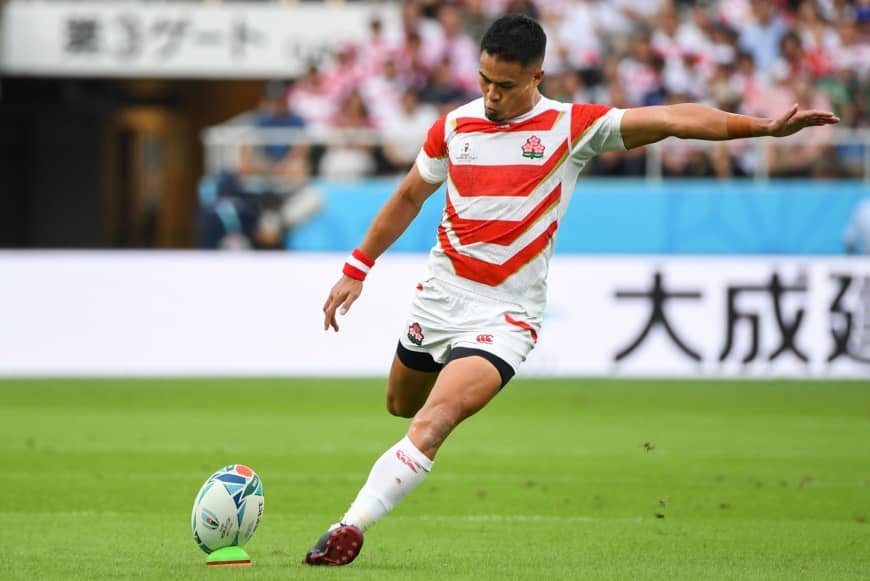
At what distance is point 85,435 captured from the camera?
12.8 metres

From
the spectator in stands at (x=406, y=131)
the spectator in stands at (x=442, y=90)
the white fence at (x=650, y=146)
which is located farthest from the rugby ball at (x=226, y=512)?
the spectator in stands at (x=442, y=90)

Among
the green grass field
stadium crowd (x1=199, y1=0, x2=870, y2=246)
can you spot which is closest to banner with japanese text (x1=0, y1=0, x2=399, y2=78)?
stadium crowd (x1=199, y1=0, x2=870, y2=246)

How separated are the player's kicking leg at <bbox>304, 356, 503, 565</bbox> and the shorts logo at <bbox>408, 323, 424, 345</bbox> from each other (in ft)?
1.37

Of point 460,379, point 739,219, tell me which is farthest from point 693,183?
point 460,379

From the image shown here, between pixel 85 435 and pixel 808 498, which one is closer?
pixel 808 498

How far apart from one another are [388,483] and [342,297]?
975 mm

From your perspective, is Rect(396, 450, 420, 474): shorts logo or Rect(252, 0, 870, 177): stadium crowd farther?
Rect(252, 0, 870, 177): stadium crowd

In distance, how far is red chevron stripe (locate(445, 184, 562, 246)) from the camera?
22.5ft

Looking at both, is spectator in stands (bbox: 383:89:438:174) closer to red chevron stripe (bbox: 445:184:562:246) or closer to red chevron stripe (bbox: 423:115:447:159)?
red chevron stripe (bbox: 423:115:447:159)

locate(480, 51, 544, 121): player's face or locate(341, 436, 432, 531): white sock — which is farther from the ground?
locate(480, 51, 544, 121): player's face

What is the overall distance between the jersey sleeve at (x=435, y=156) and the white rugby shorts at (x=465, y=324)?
47cm

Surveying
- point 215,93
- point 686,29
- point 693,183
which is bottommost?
point 215,93

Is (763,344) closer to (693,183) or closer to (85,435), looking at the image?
(693,183)

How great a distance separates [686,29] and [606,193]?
3.85 meters
